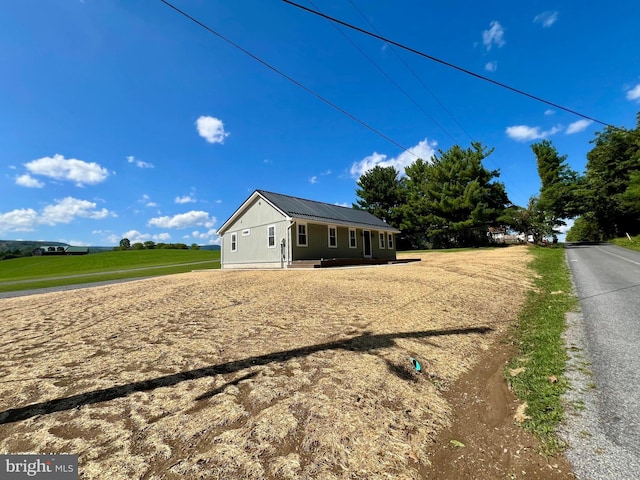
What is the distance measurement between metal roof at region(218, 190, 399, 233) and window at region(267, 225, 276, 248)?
1.53 meters

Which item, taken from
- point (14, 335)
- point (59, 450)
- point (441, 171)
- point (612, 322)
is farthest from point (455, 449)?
point (441, 171)

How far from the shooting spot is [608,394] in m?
3.06

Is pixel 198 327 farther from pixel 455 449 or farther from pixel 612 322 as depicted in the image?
pixel 612 322

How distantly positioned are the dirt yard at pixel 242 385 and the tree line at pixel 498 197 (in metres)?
35.5

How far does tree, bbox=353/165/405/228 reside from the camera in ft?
152

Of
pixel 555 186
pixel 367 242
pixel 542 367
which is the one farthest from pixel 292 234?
pixel 555 186

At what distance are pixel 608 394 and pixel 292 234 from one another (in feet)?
50.6

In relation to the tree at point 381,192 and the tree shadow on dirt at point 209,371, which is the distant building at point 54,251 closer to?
the tree at point 381,192

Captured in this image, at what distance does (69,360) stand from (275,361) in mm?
2813

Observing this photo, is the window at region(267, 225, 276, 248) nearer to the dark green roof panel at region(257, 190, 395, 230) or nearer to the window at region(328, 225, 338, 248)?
the dark green roof panel at region(257, 190, 395, 230)

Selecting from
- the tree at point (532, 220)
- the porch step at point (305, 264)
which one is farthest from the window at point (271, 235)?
the tree at point (532, 220)

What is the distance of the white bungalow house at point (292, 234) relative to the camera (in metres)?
18.0

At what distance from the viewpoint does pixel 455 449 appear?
237 centimetres

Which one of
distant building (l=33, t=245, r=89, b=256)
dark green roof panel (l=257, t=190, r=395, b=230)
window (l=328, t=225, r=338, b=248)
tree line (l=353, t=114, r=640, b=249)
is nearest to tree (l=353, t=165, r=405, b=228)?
tree line (l=353, t=114, r=640, b=249)
